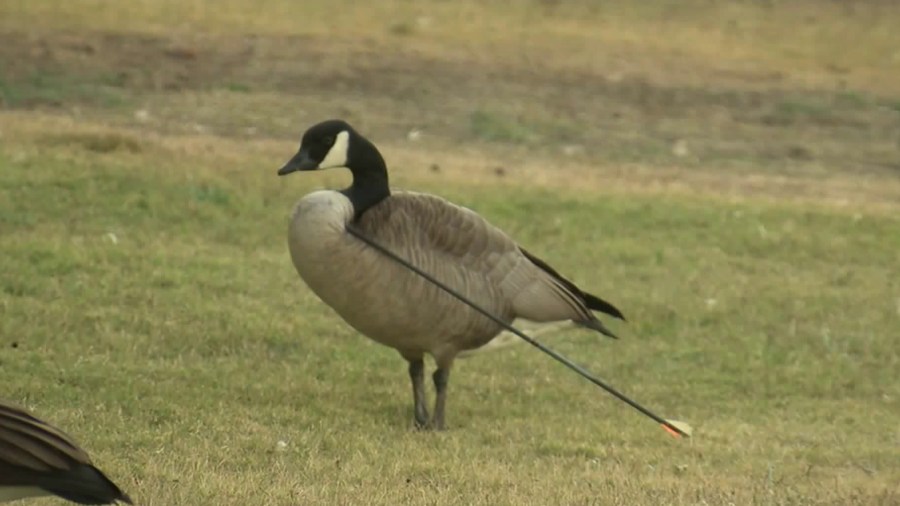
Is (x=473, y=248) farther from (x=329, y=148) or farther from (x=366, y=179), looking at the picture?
(x=329, y=148)

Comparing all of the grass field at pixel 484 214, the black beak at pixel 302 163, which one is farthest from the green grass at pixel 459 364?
the black beak at pixel 302 163

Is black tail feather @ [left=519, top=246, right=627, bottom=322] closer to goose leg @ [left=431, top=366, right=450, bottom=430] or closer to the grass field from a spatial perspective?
the grass field

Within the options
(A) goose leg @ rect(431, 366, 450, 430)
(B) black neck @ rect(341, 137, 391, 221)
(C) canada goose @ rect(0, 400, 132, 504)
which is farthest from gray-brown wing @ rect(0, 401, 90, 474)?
(A) goose leg @ rect(431, 366, 450, 430)

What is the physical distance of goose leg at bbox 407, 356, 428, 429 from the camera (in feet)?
24.5

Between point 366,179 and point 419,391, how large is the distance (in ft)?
3.28

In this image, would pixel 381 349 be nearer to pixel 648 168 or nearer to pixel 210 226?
pixel 210 226

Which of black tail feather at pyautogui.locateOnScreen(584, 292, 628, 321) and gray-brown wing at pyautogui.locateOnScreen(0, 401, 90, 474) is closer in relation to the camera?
gray-brown wing at pyautogui.locateOnScreen(0, 401, 90, 474)

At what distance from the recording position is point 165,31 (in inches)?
749

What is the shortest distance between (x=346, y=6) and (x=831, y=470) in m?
16.2

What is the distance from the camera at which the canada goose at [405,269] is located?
6.99 m

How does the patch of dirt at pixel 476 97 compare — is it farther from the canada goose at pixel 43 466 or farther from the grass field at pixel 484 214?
the canada goose at pixel 43 466

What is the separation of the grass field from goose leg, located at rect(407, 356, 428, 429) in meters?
0.19

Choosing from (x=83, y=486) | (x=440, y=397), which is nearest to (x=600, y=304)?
(x=440, y=397)

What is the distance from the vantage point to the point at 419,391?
24.7ft
